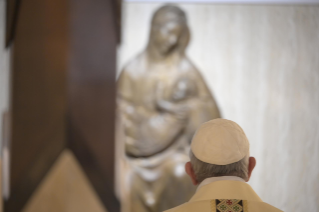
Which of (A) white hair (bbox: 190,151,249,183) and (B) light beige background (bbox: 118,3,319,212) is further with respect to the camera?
(B) light beige background (bbox: 118,3,319,212)

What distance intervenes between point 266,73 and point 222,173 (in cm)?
410

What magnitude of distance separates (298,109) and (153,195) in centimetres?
208

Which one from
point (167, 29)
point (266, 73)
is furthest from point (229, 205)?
point (266, 73)

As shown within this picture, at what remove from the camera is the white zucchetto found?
105cm

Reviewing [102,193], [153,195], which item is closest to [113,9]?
[102,193]

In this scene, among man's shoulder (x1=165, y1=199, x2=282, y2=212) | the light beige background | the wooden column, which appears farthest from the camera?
the light beige background

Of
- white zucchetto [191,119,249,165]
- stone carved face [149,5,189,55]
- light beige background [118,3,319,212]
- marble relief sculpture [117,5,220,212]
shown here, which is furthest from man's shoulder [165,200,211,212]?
light beige background [118,3,319,212]

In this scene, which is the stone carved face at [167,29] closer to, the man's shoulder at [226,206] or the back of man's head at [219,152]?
the back of man's head at [219,152]

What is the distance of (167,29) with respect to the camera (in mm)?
4480

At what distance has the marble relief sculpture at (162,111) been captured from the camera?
419cm

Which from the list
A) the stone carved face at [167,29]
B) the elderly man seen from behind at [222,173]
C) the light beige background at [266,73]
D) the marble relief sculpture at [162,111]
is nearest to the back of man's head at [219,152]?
the elderly man seen from behind at [222,173]

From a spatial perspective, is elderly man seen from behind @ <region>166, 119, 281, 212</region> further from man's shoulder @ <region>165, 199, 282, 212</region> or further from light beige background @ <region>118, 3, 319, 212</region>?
light beige background @ <region>118, 3, 319, 212</region>

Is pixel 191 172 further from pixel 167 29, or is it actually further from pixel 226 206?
pixel 167 29

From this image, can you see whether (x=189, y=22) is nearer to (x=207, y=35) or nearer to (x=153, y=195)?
(x=207, y=35)
